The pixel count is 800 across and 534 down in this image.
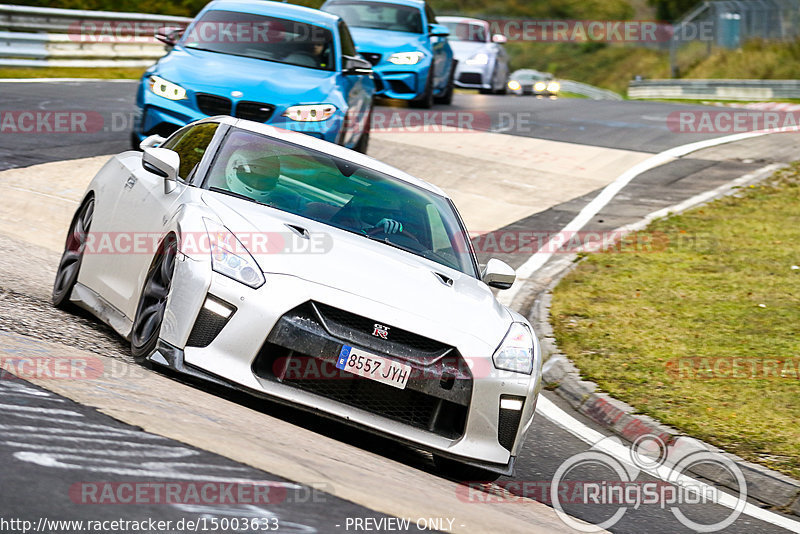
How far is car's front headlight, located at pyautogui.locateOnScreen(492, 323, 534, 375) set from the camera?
5461mm

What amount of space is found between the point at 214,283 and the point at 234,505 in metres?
1.67

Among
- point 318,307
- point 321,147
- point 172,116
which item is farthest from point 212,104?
point 318,307

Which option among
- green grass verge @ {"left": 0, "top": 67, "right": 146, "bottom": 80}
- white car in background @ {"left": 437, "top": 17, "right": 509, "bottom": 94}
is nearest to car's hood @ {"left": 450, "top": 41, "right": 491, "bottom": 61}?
white car in background @ {"left": 437, "top": 17, "right": 509, "bottom": 94}

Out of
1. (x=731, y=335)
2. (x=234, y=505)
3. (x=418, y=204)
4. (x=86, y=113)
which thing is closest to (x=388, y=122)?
(x=86, y=113)

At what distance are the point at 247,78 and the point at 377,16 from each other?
9217 millimetres

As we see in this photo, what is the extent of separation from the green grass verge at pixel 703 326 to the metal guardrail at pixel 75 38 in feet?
43.4

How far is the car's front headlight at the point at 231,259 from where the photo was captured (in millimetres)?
5277

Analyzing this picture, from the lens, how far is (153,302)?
5.68 meters

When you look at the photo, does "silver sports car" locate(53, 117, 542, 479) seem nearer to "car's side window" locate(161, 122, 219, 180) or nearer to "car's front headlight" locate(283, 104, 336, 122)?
"car's side window" locate(161, 122, 219, 180)

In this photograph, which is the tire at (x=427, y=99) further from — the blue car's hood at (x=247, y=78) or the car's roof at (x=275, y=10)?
the blue car's hood at (x=247, y=78)

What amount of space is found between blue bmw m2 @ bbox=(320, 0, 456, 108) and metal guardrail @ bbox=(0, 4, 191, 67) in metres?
4.84

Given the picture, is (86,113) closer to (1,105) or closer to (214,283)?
(1,105)

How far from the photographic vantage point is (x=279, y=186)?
6434 mm

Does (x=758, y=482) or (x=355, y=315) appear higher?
(x=355, y=315)
